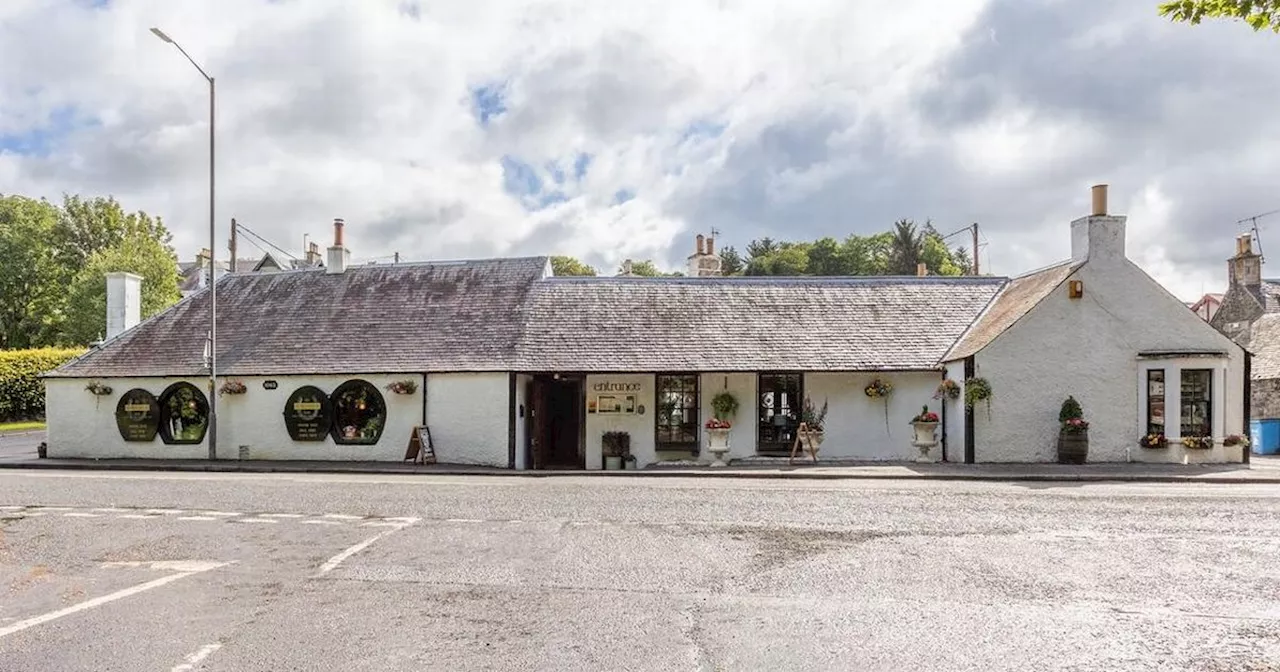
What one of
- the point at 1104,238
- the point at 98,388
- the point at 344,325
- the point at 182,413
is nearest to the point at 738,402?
the point at 1104,238

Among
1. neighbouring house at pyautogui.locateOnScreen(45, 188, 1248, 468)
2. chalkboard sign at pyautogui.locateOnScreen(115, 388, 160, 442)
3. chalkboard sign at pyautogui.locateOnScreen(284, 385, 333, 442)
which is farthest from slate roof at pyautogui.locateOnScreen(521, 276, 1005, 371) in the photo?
chalkboard sign at pyautogui.locateOnScreen(115, 388, 160, 442)

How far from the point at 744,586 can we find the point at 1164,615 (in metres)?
3.54

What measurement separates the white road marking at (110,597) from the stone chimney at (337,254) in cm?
1749

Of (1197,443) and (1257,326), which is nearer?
(1197,443)

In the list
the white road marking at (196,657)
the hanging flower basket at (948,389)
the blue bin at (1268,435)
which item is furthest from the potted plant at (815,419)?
the white road marking at (196,657)

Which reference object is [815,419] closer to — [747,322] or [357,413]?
[747,322]

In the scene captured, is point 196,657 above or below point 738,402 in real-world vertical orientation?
below

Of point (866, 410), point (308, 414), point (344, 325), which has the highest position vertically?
point (344, 325)

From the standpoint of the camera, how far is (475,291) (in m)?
23.8

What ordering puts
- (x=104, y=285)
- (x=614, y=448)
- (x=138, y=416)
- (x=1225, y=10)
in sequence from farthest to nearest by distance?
(x=104, y=285)
(x=138, y=416)
(x=614, y=448)
(x=1225, y=10)

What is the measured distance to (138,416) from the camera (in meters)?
21.9

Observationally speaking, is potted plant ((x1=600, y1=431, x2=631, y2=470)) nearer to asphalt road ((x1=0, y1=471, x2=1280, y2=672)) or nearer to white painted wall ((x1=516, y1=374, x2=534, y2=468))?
white painted wall ((x1=516, y1=374, x2=534, y2=468))

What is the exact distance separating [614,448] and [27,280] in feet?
155

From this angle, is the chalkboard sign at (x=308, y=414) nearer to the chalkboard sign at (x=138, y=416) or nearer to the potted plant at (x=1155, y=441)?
the chalkboard sign at (x=138, y=416)
